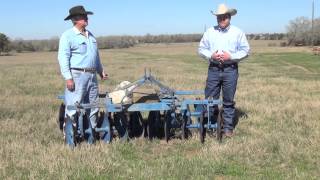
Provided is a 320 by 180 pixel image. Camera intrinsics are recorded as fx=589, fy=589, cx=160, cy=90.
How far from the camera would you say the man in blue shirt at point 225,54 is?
9.41m

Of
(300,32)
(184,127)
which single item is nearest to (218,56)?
(184,127)

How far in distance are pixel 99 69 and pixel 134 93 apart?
29.0 inches

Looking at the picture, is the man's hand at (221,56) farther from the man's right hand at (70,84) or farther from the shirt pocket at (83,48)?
the man's right hand at (70,84)

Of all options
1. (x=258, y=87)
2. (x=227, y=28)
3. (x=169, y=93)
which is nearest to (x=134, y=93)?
(x=169, y=93)

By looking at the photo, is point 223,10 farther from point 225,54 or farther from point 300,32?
point 300,32

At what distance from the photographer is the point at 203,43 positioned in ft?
31.9

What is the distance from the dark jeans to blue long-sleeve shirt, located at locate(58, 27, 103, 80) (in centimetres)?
204

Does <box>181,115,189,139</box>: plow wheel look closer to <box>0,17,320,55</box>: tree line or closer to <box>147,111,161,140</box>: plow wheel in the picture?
<box>147,111,161,140</box>: plow wheel

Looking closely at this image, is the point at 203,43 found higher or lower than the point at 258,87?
higher

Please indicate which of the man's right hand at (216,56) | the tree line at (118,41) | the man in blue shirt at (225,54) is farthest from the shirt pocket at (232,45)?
the tree line at (118,41)

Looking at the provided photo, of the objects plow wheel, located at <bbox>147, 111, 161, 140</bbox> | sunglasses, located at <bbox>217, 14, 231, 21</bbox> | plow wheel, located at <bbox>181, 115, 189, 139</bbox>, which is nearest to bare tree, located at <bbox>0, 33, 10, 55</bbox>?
plow wheel, located at <bbox>147, 111, 161, 140</bbox>

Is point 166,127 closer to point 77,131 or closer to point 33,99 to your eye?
point 77,131

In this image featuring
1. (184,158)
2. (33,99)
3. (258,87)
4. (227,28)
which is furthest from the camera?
(258,87)

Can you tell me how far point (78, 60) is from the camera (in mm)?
8906
